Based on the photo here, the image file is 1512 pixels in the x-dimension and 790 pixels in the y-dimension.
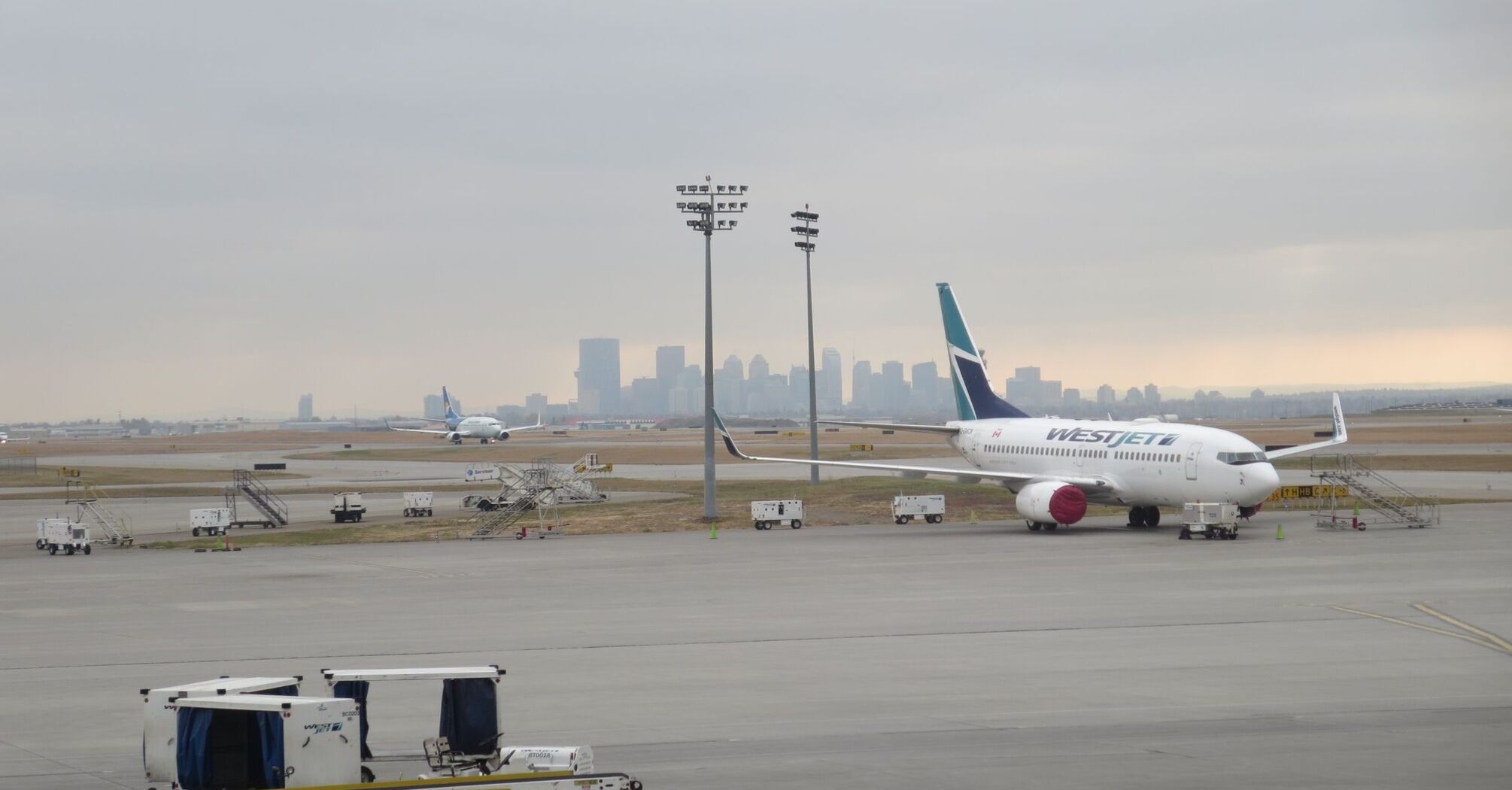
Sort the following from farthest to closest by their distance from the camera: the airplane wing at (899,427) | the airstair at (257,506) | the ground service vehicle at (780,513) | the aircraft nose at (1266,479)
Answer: the airstair at (257,506), the ground service vehicle at (780,513), the airplane wing at (899,427), the aircraft nose at (1266,479)

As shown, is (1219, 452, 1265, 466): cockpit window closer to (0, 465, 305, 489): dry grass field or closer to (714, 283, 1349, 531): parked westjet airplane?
(714, 283, 1349, 531): parked westjet airplane

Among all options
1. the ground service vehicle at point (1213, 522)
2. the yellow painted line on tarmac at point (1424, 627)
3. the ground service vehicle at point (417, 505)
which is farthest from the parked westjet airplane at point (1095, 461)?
the yellow painted line on tarmac at point (1424, 627)

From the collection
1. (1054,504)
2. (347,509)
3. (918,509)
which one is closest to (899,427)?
(1054,504)

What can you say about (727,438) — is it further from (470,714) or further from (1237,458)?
(470,714)

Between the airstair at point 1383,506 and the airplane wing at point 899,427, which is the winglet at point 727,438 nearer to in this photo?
the airplane wing at point 899,427

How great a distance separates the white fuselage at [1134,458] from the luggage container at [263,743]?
44299 millimetres

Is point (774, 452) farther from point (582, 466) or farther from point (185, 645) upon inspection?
point (185, 645)

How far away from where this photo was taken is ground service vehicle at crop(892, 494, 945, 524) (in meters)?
66.4

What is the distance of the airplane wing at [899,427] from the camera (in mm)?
58025

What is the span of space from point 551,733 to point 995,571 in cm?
2504

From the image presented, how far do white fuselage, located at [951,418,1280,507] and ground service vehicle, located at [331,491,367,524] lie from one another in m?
30.4

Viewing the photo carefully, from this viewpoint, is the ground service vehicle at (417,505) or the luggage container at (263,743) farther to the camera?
the ground service vehicle at (417,505)

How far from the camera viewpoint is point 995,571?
44.0m

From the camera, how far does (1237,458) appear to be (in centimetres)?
5412
